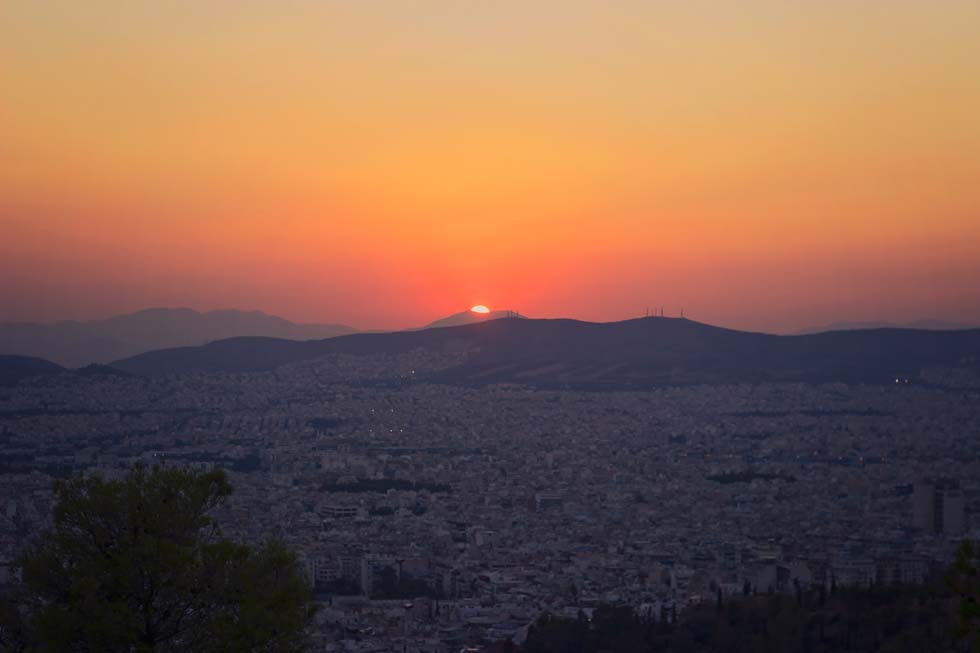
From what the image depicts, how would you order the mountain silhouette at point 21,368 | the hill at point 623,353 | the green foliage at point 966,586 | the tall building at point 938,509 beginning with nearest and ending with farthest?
the green foliage at point 966,586 → the tall building at point 938,509 → the mountain silhouette at point 21,368 → the hill at point 623,353

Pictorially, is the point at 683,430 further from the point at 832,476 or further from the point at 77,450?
the point at 77,450

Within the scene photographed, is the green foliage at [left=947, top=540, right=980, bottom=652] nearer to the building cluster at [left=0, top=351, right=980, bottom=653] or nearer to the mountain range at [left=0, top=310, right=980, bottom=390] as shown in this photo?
the building cluster at [left=0, top=351, right=980, bottom=653]

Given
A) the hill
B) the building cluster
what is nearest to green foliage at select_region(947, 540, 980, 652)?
the building cluster

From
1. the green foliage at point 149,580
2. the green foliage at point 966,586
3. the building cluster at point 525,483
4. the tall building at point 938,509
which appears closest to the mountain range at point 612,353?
the building cluster at point 525,483

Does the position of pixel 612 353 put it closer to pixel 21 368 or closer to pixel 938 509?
pixel 21 368

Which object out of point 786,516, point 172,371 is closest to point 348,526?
point 786,516

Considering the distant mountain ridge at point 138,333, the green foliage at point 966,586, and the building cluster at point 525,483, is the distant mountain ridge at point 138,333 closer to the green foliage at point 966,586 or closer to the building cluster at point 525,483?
the building cluster at point 525,483
